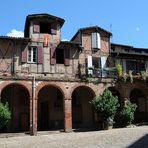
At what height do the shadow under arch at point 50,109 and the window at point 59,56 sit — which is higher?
the window at point 59,56

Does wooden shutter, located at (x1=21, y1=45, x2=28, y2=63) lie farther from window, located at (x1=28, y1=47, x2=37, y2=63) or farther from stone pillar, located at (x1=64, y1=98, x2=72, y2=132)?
stone pillar, located at (x1=64, y1=98, x2=72, y2=132)

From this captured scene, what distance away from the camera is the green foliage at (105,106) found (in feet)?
81.9

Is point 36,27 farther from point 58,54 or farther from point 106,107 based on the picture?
point 106,107

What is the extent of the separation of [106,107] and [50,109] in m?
5.85

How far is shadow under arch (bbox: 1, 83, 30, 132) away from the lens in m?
26.5

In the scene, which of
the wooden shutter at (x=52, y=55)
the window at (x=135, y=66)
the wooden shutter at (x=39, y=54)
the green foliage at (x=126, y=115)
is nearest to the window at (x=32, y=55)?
the wooden shutter at (x=39, y=54)

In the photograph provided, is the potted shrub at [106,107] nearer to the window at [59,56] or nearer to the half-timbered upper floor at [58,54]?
the half-timbered upper floor at [58,54]

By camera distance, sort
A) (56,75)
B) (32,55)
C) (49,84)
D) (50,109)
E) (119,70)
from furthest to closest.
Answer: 1. (119,70)
2. (50,109)
3. (56,75)
4. (32,55)
5. (49,84)

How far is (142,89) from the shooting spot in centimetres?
2938

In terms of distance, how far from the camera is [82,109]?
95.6 ft

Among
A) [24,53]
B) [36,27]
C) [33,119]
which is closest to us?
[33,119]

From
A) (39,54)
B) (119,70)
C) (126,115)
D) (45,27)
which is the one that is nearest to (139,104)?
(119,70)

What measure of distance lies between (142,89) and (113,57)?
4.42 meters

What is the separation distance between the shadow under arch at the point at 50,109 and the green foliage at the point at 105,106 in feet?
13.2
